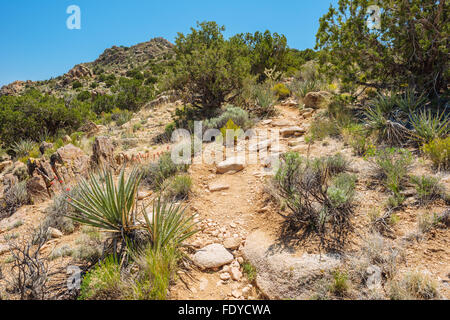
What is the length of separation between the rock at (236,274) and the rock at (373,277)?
4.24ft

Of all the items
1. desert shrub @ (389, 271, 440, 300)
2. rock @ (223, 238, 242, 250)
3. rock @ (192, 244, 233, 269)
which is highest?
desert shrub @ (389, 271, 440, 300)

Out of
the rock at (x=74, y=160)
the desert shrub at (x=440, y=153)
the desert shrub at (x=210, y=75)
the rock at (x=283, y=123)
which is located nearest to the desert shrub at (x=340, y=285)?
the desert shrub at (x=440, y=153)

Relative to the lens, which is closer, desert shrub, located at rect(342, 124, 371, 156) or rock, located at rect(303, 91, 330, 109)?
desert shrub, located at rect(342, 124, 371, 156)

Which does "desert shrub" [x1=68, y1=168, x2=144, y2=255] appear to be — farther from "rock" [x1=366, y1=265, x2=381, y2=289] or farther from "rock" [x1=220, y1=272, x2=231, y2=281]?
"rock" [x1=366, y1=265, x2=381, y2=289]

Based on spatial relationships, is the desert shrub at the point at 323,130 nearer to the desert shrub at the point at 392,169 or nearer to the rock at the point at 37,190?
the desert shrub at the point at 392,169

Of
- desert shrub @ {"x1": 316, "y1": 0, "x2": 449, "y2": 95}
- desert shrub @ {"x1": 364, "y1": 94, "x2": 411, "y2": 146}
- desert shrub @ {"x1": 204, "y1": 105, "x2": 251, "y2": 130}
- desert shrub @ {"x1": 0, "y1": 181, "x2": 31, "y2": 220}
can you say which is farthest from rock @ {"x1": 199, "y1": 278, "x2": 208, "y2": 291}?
desert shrub @ {"x1": 316, "y1": 0, "x2": 449, "y2": 95}

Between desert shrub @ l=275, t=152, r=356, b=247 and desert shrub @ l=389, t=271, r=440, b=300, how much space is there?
65cm

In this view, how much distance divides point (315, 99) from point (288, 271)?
21.9ft

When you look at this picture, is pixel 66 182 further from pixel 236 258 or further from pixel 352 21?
pixel 352 21

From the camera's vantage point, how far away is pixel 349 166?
4.03 m

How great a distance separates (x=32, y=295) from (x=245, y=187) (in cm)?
316

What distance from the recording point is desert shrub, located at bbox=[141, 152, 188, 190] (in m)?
4.82

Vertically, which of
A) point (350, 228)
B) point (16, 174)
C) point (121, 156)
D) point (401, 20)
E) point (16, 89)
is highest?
point (16, 89)
